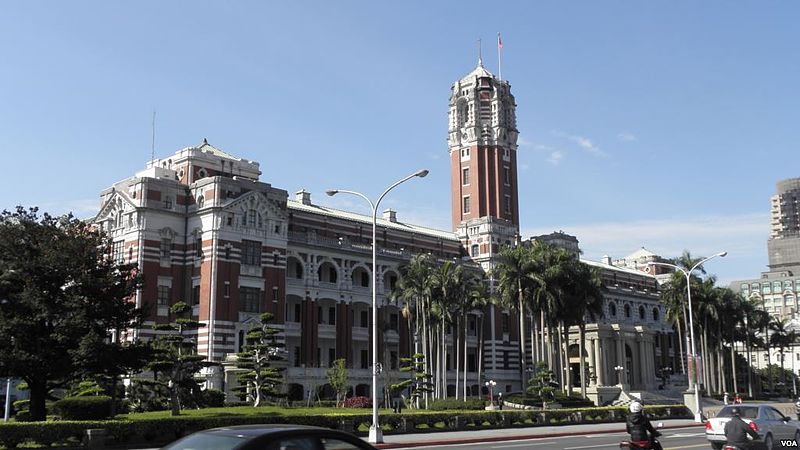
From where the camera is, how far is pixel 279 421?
130 feet

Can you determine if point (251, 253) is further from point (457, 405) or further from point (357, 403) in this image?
point (457, 405)

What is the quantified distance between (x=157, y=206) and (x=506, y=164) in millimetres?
48696

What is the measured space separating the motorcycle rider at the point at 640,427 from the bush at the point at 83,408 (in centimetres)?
3222

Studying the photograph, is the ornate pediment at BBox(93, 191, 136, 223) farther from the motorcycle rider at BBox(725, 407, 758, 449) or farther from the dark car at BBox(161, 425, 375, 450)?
the dark car at BBox(161, 425, 375, 450)

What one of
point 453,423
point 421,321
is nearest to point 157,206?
point 421,321

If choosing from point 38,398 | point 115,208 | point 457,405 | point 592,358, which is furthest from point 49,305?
point 592,358

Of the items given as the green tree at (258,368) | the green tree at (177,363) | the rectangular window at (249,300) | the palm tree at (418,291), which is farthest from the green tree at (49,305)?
the palm tree at (418,291)

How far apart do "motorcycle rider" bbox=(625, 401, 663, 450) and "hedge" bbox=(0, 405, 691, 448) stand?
2304 centimetres

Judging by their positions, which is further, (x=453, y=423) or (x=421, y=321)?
(x=421, y=321)

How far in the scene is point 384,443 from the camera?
3425 centimetres

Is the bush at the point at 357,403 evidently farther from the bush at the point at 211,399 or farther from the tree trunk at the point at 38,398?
the tree trunk at the point at 38,398

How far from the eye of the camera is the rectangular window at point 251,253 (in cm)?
7338

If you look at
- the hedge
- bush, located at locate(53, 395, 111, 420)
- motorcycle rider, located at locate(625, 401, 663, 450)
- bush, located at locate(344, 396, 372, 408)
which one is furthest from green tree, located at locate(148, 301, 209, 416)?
motorcycle rider, located at locate(625, 401, 663, 450)

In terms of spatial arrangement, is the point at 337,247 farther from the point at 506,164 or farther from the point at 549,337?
the point at 506,164
